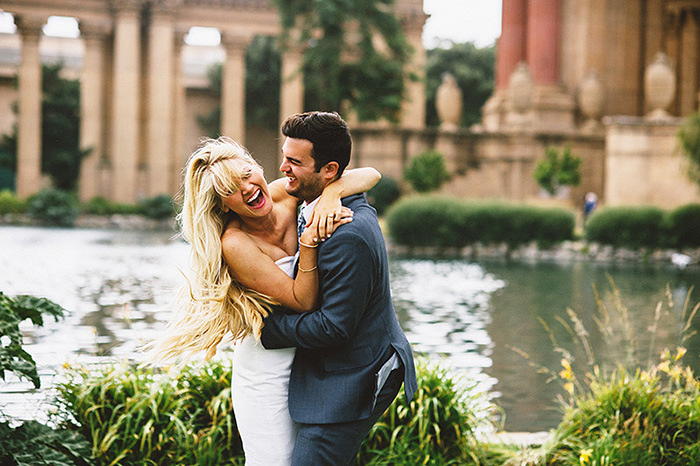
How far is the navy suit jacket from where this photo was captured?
9.62 feet

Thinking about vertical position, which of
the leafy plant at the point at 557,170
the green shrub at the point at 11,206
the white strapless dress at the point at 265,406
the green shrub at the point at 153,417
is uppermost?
the leafy plant at the point at 557,170

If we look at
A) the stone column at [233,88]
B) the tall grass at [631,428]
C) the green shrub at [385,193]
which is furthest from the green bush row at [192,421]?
the stone column at [233,88]

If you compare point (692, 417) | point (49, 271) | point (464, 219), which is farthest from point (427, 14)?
point (692, 417)

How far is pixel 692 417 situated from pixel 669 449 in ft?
0.99

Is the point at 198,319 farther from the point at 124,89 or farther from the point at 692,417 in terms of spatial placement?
the point at 124,89

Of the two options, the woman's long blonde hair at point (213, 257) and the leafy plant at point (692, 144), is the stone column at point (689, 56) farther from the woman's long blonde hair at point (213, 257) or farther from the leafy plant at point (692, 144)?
the woman's long blonde hair at point (213, 257)

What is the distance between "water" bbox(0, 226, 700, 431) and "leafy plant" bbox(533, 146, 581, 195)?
8.75 metres

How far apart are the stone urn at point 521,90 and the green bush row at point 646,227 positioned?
10.9m

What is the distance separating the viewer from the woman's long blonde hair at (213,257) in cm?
301

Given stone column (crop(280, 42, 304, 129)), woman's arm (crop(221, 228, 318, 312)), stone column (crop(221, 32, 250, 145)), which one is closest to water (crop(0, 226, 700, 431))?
woman's arm (crop(221, 228, 318, 312))

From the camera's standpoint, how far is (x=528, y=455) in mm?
4941

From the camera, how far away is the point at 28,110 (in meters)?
47.2

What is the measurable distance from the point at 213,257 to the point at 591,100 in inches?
1392

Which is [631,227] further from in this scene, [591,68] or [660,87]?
[591,68]
